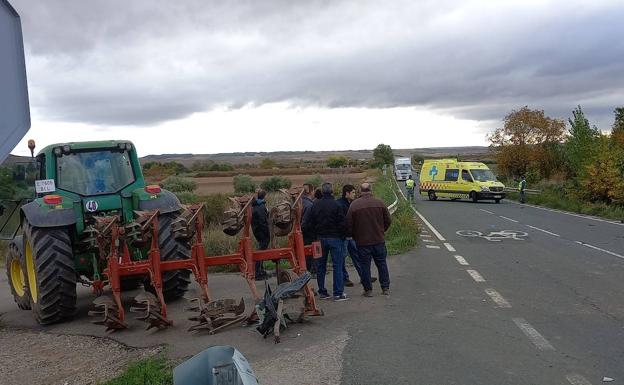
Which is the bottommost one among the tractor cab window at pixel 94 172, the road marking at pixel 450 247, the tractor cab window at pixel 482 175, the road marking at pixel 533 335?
the road marking at pixel 450 247

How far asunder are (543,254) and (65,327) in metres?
10.4

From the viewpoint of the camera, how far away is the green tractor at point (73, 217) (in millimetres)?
8445

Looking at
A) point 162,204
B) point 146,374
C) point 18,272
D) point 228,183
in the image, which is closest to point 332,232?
point 162,204

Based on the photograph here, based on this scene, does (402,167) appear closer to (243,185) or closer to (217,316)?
(243,185)

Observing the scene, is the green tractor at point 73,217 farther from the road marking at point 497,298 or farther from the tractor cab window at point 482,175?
the tractor cab window at point 482,175

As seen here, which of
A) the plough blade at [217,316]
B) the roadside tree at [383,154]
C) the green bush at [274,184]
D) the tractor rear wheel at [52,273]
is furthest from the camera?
the roadside tree at [383,154]

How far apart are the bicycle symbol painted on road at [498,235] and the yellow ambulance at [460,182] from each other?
611 inches

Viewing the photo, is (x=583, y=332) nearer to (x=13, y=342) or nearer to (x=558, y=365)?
(x=558, y=365)

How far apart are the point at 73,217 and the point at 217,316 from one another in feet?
9.39

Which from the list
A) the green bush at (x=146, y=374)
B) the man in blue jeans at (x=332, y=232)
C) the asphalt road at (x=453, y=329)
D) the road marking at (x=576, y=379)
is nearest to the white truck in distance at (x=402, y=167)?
the asphalt road at (x=453, y=329)

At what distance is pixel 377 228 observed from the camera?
9.49 meters

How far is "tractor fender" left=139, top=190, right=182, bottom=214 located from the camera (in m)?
9.07

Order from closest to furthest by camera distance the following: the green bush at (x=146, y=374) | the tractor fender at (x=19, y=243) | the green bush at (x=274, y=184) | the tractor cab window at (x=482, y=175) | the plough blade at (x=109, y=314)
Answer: the green bush at (x=146, y=374)
the plough blade at (x=109, y=314)
the tractor fender at (x=19, y=243)
the tractor cab window at (x=482, y=175)
the green bush at (x=274, y=184)

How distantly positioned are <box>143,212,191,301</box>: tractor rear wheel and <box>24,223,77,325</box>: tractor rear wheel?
1335 mm
